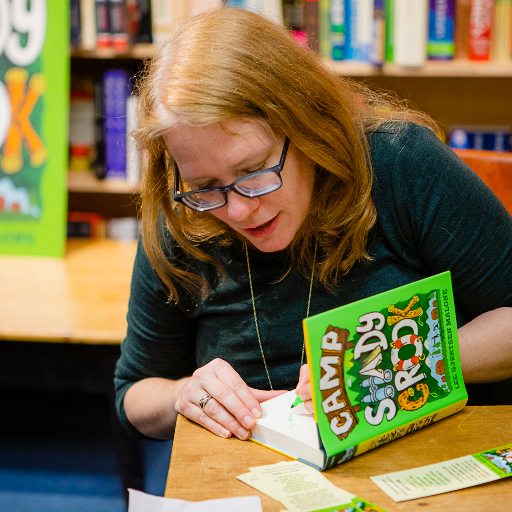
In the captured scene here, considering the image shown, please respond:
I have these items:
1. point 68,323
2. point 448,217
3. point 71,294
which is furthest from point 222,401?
point 71,294

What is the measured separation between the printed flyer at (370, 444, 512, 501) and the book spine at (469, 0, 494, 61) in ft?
4.39

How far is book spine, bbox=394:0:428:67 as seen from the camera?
165 centimetres

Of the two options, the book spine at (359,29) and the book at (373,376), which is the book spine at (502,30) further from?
the book at (373,376)

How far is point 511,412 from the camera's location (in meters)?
0.80

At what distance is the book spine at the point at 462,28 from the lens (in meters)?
1.69

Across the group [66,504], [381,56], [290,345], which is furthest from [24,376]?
[381,56]

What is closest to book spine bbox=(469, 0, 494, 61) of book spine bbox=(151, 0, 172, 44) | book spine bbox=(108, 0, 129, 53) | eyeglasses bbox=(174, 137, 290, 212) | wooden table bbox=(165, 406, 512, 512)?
book spine bbox=(151, 0, 172, 44)

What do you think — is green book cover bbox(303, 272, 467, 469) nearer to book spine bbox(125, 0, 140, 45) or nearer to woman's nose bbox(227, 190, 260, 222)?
woman's nose bbox(227, 190, 260, 222)

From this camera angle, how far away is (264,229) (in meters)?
0.89

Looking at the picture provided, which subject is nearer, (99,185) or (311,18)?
(311,18)

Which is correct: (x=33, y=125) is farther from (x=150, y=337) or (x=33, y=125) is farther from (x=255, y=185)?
(x=255, y=185)

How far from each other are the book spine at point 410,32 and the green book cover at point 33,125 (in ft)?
3.26

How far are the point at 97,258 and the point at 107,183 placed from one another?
25 centimetres

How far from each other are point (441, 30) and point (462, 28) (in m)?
0.08
